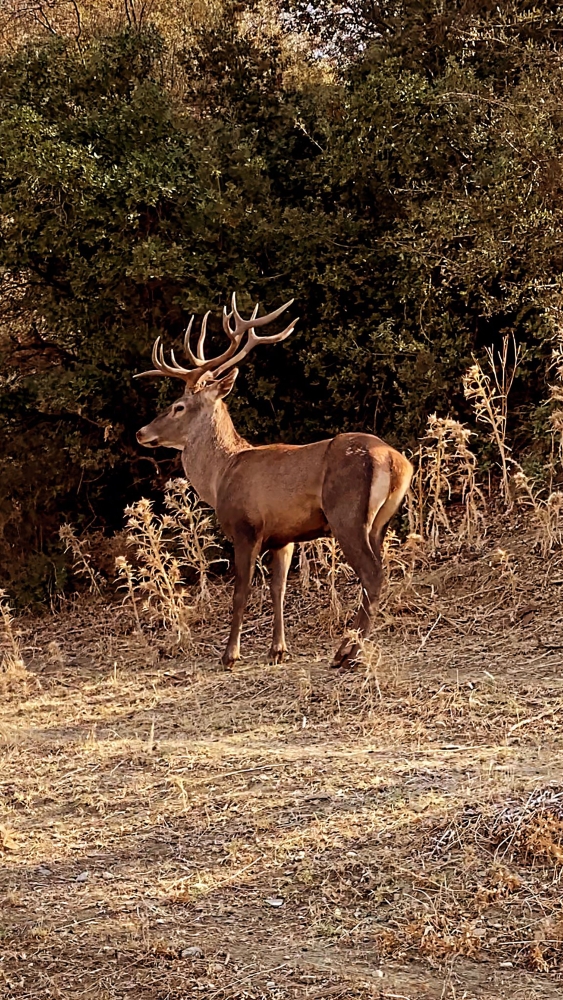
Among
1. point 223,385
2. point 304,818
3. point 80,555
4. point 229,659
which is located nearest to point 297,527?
point 229,659

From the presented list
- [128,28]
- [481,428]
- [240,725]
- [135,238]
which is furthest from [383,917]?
[128,28]

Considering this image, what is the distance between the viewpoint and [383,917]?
4.39 metres

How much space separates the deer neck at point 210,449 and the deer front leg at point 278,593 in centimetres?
62

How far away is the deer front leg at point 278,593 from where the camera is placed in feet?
27.1

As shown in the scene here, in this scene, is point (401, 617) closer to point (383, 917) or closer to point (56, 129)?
point (383, 917)

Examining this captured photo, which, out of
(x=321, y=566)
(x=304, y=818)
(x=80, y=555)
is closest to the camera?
(x=304, y=818)

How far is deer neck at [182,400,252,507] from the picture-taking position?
8.65 metres

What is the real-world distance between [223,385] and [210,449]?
1.55 ft

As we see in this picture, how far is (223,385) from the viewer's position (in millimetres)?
8789

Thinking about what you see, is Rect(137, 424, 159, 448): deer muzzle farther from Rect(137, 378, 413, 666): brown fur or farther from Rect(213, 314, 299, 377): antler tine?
Rect(213, 314, 299, 377): antler tine

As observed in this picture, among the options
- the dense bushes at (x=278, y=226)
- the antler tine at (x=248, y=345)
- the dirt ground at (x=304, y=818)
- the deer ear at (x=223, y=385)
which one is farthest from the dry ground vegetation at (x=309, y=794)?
the dense bushes at (x=278, y=226)

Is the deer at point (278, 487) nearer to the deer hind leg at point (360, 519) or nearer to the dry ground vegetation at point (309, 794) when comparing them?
the deer hind leg at point (360, 519)

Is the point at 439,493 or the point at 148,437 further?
the point at 439,493

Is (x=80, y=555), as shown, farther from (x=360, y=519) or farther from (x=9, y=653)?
(x=360, y=519)
